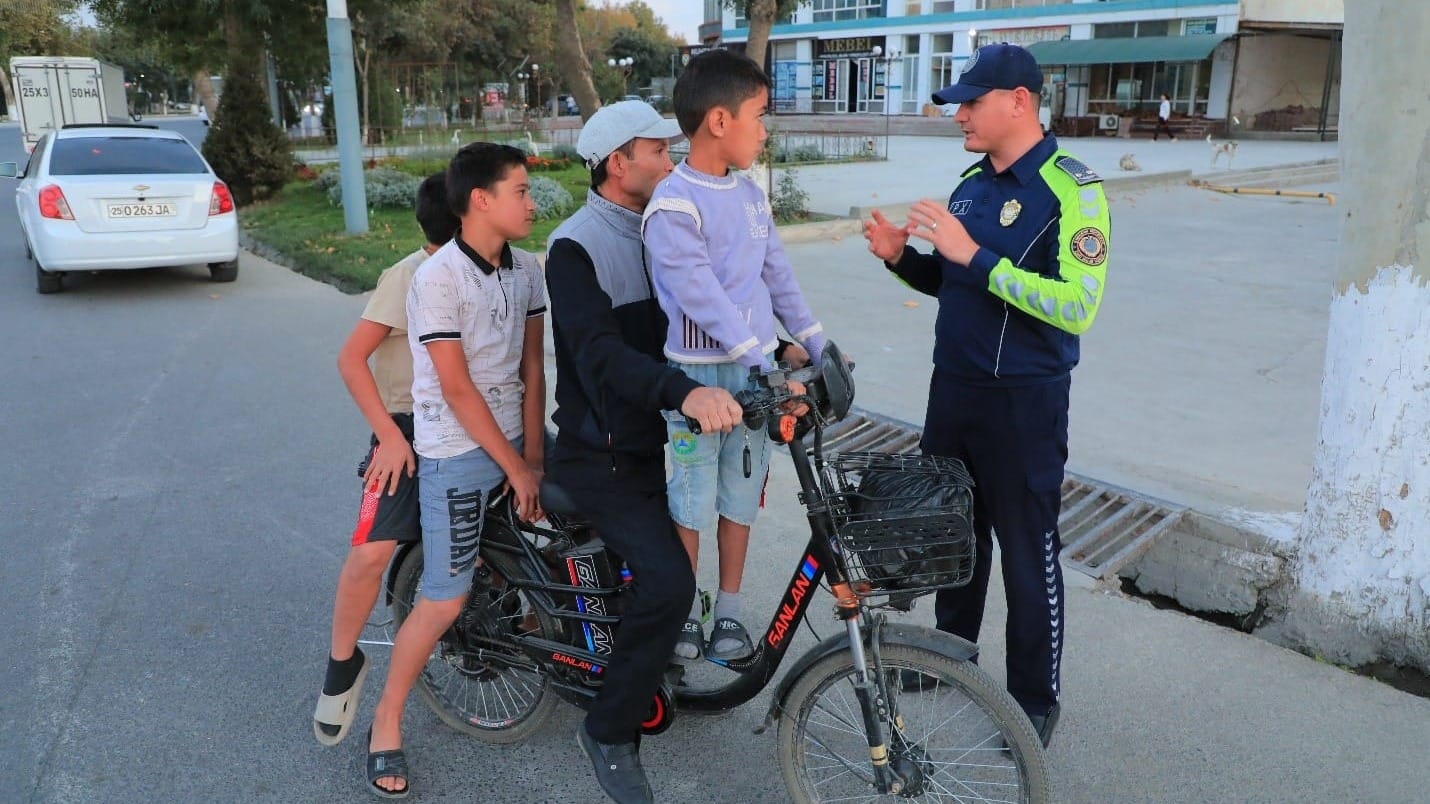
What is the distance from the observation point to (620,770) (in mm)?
2789

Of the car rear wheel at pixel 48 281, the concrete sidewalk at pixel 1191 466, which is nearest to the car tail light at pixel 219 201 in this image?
the car rear wheel at pixel 48 281

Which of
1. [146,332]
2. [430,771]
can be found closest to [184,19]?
[146,332]

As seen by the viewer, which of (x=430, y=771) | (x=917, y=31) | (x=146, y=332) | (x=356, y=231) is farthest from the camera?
(x=917, y=31)

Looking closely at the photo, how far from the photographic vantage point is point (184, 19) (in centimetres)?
2050

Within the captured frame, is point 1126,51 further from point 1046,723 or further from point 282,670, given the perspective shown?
point 282,670

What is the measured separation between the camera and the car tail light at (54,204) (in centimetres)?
960

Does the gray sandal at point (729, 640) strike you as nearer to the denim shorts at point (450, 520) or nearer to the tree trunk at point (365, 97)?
the denim shorts at point (450, 520)

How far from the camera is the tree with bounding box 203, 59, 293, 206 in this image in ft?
56.1

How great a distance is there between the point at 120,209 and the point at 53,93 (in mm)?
22850

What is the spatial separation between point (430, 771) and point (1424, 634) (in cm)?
325

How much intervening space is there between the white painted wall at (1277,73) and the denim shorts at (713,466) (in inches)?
1659

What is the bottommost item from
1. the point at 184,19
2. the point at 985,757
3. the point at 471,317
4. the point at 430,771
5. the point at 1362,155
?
the point at 430,771

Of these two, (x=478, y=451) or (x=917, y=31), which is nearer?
(x=478, y=451)

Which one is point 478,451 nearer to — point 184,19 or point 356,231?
point 356,231
